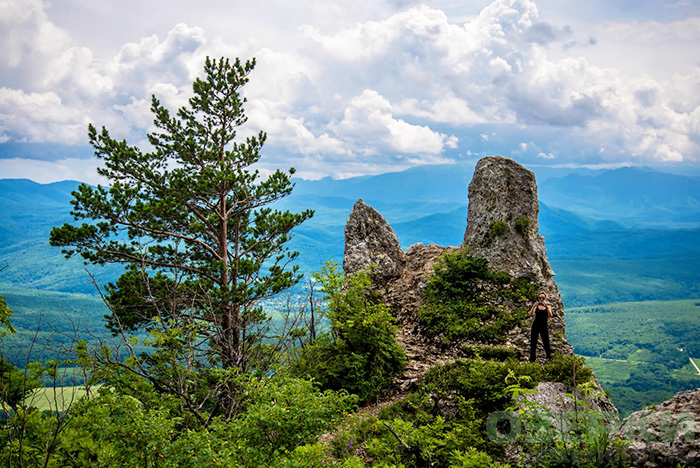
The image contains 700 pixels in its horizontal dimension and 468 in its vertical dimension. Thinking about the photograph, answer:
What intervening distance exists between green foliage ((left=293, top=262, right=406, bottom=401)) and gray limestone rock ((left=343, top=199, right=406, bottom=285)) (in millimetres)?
4284

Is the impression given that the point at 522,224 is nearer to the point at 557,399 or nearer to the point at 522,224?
the point at 522,224

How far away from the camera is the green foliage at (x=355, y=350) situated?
1243cm

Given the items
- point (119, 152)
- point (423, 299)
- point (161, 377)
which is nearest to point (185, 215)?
point (119, 152)

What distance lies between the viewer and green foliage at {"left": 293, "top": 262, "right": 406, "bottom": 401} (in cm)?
1243

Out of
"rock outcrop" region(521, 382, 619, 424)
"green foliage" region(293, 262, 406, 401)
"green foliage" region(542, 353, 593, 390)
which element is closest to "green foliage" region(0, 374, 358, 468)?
"rock outcrop" region(521, 382, 619, 424)

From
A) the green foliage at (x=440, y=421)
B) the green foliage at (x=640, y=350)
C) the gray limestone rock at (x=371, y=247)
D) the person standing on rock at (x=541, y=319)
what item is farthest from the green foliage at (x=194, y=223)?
the green foliage at (x=640, y=350)

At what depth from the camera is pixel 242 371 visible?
29.5ft

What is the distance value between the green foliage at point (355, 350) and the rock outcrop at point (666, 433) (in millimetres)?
7314

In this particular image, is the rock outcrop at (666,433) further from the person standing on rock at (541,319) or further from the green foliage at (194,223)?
the green foliage at (194,223)

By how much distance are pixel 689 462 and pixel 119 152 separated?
730 inches

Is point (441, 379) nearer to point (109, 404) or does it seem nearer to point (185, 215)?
point (109, 404)

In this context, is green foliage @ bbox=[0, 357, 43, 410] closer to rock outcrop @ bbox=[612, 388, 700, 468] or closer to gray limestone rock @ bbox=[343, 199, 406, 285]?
rock outcrop @ bbox=[612, 388, 700, 468]

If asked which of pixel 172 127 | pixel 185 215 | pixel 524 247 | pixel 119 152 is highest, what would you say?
pixel 172 127

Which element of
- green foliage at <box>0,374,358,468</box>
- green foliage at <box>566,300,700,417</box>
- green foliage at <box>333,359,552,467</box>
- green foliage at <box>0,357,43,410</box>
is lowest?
green foliage at <box>566,300,700,417</box>
